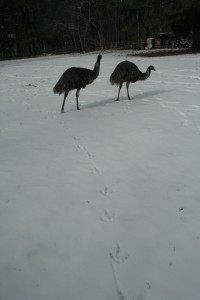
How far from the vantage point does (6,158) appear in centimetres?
830

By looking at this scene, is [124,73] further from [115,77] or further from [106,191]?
[106,191]

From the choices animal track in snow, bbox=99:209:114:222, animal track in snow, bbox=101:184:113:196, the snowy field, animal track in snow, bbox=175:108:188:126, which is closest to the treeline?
animal track in snow, bbox=175:108:188:126

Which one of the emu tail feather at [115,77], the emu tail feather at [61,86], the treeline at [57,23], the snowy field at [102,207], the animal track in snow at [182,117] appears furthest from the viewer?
the treeline at [57,23]

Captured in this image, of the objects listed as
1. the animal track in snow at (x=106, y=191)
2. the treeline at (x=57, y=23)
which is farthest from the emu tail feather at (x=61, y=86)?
the treeline at (x=57, y=23)

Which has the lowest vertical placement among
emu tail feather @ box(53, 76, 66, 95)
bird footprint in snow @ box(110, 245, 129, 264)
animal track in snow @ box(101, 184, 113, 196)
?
bird footprint in snow @ box(110, 245, 129, 264)

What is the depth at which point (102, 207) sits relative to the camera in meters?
5.96

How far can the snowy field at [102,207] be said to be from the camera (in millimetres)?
4375

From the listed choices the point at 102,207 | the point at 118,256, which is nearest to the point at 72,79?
the point at 102,207

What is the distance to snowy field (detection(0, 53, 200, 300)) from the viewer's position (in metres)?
4.38

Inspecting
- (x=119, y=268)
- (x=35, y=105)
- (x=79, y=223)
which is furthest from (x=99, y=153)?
(x=35, y=105)

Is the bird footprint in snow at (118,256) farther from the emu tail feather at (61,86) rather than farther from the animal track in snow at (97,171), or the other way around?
the emu tail feather at (61,86)

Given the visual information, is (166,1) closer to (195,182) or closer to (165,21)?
(165,21)

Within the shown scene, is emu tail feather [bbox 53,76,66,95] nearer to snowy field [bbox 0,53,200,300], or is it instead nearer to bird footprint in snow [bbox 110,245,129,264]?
snowy field [bbox 0,53,200,300]

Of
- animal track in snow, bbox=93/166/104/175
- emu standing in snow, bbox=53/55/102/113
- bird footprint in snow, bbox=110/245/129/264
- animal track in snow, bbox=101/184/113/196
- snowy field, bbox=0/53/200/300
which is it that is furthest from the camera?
emu standing in snow, bbox=53/55/102/113
